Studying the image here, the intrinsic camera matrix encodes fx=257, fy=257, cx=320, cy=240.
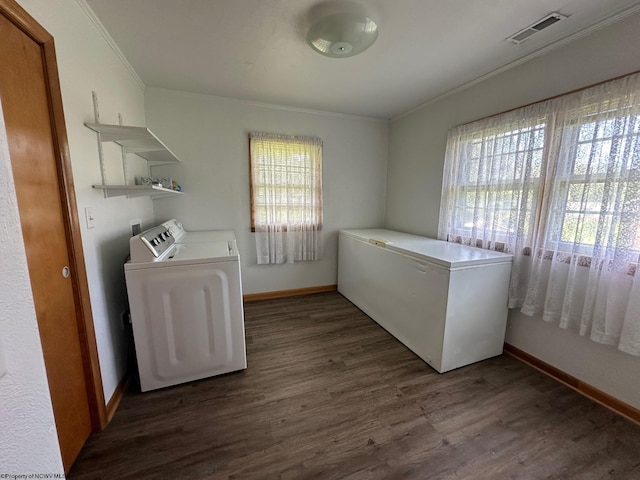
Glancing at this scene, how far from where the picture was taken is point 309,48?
1916 millimetres

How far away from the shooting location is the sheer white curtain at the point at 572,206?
4.99 ft

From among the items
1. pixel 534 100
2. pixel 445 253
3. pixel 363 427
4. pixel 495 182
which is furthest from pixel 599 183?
pixel 363 427

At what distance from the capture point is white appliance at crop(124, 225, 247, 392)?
168 cm

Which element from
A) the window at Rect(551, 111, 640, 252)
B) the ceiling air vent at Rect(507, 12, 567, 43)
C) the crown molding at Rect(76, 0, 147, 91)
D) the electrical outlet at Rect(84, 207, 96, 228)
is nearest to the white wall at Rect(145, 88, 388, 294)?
the crown molding at Rect(76, 0, 147, 91)

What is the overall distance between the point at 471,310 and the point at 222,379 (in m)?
1.97

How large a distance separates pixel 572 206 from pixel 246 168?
297 cm

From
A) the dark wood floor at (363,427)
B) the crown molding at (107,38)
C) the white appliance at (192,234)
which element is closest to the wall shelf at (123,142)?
the crown molding at (107,38)

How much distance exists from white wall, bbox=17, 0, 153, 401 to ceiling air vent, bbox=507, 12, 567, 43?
8.77ft

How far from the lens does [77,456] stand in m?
1.33

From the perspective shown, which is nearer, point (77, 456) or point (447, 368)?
point (77, 456)

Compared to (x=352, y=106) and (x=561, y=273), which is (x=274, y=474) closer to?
(x=561, y=273)

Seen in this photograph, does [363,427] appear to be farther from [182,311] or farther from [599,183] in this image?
[599,183]

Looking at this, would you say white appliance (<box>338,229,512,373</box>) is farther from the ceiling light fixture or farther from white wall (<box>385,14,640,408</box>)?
the ceiling light fixture

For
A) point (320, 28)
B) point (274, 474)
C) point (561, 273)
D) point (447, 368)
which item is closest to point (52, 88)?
point (320, 28)
